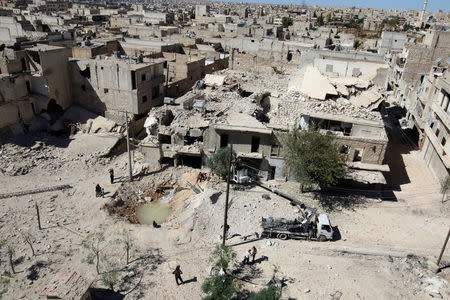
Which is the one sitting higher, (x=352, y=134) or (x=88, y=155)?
(x=352, y=134)

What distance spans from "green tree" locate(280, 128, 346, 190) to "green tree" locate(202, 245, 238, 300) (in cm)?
767

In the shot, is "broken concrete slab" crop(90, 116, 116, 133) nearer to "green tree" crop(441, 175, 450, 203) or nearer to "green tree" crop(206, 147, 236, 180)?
"green tree" crop(206, 147, 236, 180)

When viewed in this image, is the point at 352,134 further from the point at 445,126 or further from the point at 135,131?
the point at 135,131

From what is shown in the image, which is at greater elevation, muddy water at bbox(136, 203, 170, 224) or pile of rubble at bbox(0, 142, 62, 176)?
pile of rubble at bbox(0, 142, 62, 176)

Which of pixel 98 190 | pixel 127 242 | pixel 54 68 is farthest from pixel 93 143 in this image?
pixel 127 242

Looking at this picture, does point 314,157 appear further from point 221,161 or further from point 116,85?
point 116,85

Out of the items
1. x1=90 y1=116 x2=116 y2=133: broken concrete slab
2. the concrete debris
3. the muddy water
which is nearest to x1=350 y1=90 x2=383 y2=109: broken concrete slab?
the concrete debris

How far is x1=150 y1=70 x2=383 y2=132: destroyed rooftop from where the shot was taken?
23.9 m

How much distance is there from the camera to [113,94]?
31250mm

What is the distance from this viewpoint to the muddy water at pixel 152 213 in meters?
22.1

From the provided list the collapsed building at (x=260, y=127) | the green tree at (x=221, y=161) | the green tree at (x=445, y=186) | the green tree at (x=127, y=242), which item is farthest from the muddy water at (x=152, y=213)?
the green tree at (x=445, y=186)

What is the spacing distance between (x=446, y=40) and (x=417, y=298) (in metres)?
37.5

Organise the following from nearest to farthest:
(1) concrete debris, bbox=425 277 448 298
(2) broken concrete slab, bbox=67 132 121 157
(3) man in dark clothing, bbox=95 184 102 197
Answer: (1) concrete debris, bbox=425 277 448 298 → (3) man in dark clothing, bbox=95 184 102 197 → (2) broken concrete slab, bbox=67 132 121 157

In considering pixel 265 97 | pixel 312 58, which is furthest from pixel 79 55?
pixel 312 58
